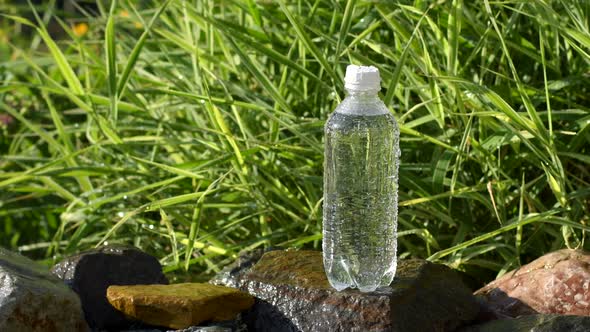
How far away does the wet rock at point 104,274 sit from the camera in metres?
3.22

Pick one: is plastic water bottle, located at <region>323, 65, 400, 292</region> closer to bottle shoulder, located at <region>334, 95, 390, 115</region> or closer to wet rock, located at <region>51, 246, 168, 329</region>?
bottle shoulder, located at <region>334, 95, 390, 115</region>

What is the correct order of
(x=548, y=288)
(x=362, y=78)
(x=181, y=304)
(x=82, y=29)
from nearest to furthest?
(x=362, y=78)
(x=181, y=304)
(x=548, y=288)
(x=82, y=29)

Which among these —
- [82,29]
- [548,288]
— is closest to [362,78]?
[548,288]

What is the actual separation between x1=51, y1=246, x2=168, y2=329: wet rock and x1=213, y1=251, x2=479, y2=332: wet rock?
39 cm

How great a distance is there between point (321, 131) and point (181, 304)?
997 mm

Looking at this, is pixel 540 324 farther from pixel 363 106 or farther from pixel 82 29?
pixel 82 29

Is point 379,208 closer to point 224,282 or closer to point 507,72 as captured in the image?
point 224,282

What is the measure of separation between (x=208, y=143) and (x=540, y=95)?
3.47 feet

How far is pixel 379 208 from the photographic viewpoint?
118 inches

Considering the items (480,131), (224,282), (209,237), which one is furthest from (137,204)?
(480,131)

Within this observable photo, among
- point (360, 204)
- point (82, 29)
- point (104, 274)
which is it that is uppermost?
point (360, 204)

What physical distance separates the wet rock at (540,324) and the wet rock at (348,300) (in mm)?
118

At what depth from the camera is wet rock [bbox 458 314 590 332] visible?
2764mm

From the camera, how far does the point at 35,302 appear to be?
2.90m
